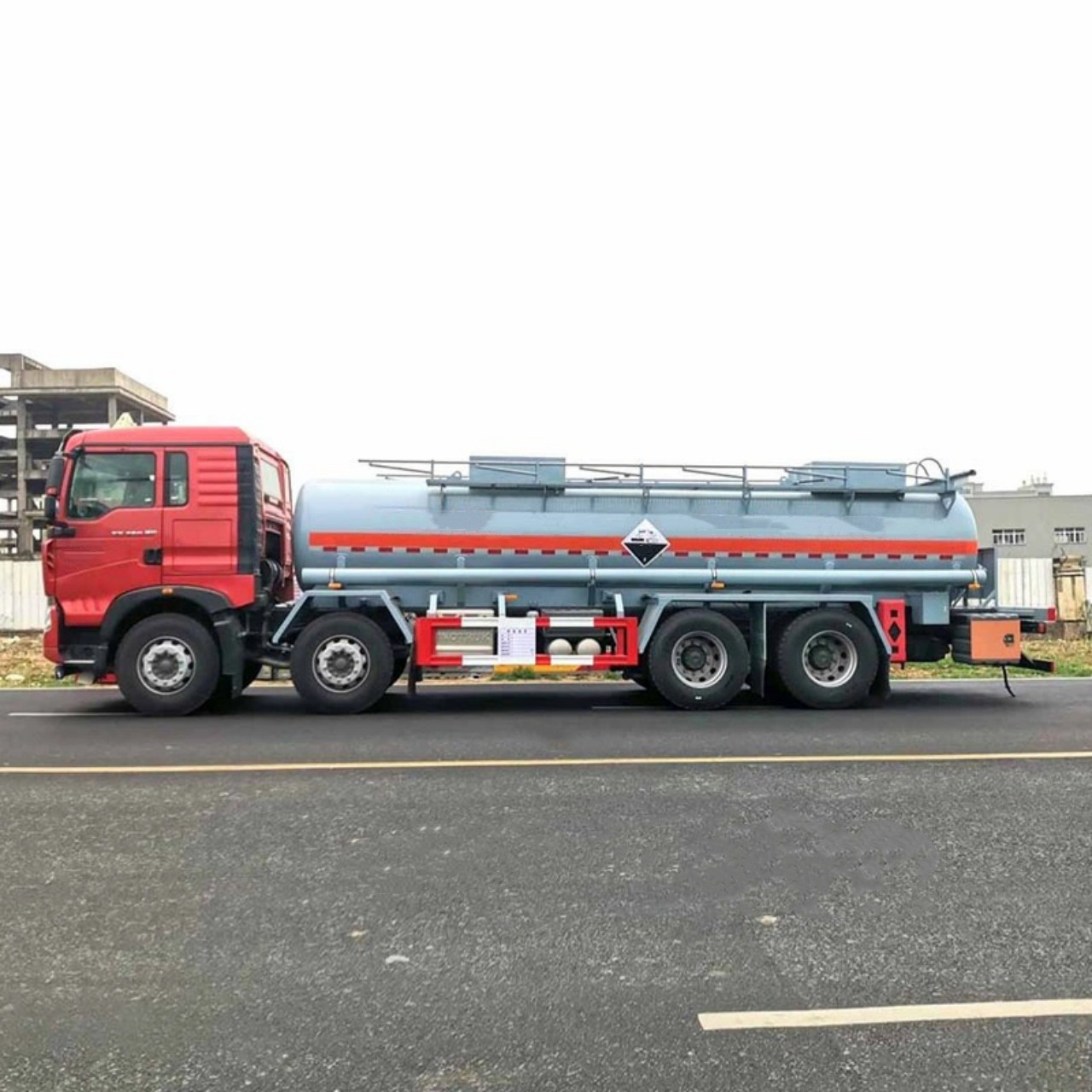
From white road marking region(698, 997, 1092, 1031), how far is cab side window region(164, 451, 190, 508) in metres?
8.11

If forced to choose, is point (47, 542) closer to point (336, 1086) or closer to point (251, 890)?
point (251, 890)

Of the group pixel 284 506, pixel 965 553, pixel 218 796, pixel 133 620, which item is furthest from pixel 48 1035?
pixel 965 553

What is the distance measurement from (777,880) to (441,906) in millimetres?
1633

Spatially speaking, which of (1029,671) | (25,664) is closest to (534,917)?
(1029,671)

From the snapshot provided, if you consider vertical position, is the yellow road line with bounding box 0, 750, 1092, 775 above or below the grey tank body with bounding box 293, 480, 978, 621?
below

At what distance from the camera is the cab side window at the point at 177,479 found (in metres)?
9.48

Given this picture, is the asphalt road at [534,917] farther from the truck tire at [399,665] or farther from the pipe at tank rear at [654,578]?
the pipe at tank rear at [654,578]

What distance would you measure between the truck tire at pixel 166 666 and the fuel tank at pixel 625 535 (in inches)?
52.4

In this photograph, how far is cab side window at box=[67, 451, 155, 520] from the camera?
9438 mm

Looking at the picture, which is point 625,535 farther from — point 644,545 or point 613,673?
point 613,673

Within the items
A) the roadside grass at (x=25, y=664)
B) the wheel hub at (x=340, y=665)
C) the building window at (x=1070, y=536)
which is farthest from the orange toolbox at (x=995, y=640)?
the building window at (x=1070, y=536)

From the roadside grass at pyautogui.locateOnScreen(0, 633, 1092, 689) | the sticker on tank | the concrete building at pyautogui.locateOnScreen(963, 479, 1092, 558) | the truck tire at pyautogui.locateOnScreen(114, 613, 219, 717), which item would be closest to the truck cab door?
the truck tire at pyautogui.locateOnScreen(114, 613, 219, 717)

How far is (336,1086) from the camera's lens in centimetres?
263

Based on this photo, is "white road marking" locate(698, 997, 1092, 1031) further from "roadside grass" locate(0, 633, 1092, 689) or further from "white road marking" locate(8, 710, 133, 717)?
"roadside grass" locate(0, 633, 1092, 689)
